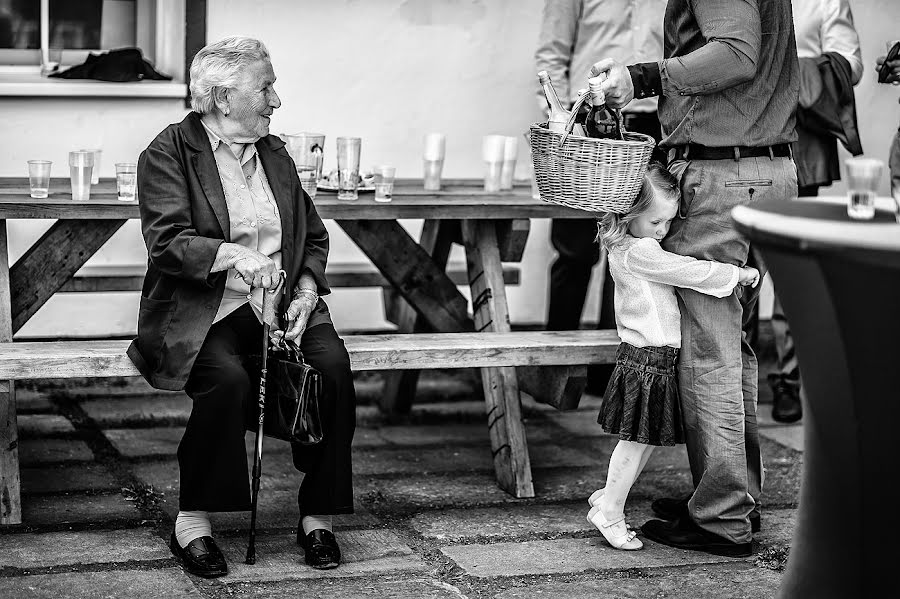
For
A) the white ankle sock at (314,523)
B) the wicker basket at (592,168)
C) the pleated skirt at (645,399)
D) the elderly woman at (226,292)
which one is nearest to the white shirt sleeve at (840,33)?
the wicker basket at (592,168)

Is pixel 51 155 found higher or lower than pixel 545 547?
higher

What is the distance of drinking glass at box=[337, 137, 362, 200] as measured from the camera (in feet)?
14.3

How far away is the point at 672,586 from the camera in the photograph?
359cm

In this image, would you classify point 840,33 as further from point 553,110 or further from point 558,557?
point 558,557

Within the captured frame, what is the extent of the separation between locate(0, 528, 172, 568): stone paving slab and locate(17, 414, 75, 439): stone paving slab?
3.58ft

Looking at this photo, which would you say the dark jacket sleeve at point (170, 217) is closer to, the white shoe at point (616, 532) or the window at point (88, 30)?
the white shoe at point (616, 532)

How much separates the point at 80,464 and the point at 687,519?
2115 millimetres

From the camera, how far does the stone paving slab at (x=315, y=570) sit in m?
3.56

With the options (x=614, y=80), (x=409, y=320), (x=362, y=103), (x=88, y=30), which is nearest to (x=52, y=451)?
(x=409, y=320)

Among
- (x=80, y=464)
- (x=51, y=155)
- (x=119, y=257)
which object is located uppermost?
(x=51, y=155)

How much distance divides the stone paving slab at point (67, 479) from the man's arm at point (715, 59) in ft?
7.24

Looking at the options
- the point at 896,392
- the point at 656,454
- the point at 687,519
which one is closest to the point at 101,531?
the point at 687,519

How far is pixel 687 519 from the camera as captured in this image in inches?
156

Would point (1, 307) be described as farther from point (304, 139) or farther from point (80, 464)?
point (304, 139)
